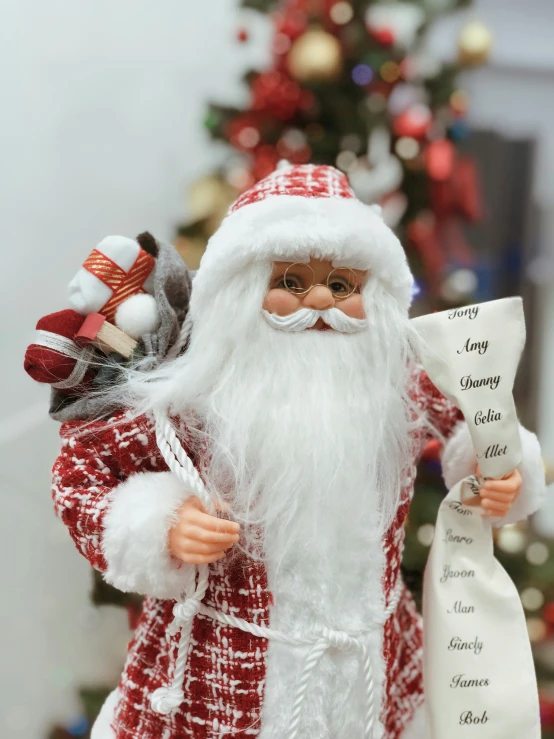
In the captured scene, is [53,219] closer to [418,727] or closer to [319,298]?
[319,298]

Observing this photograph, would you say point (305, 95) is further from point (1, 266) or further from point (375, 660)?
point (375, 660)

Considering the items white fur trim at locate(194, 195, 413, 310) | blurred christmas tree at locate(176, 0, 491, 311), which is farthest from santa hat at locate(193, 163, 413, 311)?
blurred christmas tree at locate(176, 0, 491, 311)

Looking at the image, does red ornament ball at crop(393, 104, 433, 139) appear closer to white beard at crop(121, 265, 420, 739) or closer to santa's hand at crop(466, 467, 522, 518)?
white beard at crop(121, 265, 420, 739)

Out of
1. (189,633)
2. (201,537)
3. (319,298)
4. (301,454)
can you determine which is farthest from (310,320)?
(189,633)

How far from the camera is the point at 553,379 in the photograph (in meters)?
1.71

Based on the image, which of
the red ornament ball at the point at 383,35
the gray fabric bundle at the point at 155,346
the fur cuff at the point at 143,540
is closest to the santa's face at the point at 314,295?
the gray fabric bundle at the point at 155,346

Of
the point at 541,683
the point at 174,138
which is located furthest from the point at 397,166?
the point at 541,683

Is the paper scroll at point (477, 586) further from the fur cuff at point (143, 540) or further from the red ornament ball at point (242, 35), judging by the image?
the red ornament ball at point (242, 35)

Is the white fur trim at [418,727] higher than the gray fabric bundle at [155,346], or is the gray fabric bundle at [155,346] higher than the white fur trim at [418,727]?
the gray fabric bundle at [155,346]

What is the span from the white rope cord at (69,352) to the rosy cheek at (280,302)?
0.21 metres

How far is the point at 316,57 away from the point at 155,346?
2.15ft

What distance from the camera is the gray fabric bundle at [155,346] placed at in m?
0.71

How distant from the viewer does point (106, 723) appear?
77cm

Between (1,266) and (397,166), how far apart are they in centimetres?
74
